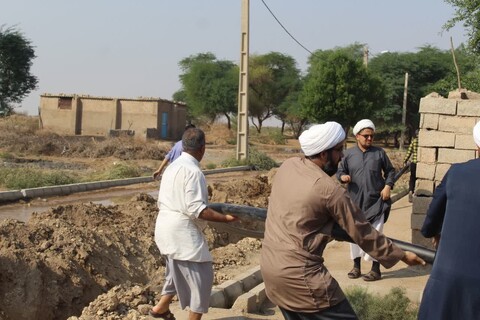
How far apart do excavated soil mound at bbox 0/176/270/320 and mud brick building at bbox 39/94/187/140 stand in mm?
31752

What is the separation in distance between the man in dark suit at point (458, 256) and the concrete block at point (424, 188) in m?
5.84

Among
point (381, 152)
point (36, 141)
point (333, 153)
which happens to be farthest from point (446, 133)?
point (36, 141)

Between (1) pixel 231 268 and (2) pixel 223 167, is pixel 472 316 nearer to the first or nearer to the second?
(1) pixel 231 268

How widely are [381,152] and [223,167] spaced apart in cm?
1900

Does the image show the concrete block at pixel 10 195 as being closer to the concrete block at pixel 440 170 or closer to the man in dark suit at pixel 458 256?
the concrete block at pixel 440 170

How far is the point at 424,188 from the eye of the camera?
9.14m

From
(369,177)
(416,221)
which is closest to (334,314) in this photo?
(369,177)

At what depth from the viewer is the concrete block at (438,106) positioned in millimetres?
8984

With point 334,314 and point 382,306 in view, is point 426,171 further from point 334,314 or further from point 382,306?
point 334,314

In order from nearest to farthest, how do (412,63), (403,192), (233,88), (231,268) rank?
(231,268)
(403,192)
(412,63)
(233,88)

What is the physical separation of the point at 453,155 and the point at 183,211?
16.6ft

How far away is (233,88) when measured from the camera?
59.9 meters

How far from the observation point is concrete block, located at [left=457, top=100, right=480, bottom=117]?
29.2ft

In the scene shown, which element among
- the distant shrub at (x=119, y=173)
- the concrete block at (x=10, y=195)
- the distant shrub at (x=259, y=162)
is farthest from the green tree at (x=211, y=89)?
the concrete block at (x=10, y=195)
